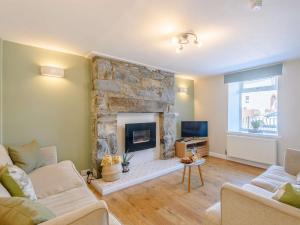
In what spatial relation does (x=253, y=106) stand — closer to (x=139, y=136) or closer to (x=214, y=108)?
(x=214, y=108)

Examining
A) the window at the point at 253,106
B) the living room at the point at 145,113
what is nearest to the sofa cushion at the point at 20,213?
the living room at the point at 145,113

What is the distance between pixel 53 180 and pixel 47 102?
135 cm

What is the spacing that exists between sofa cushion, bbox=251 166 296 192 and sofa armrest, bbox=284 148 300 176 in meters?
0.08

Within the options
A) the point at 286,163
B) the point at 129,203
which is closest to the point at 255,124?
the point at 286,163

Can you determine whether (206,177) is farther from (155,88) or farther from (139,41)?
(139,41)

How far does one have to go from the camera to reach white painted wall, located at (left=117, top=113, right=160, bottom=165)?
333 cm

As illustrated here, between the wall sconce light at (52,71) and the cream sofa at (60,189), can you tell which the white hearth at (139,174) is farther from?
the wall sconce light at (52,71)

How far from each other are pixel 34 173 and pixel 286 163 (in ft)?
10.9

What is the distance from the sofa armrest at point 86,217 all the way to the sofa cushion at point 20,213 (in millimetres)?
60

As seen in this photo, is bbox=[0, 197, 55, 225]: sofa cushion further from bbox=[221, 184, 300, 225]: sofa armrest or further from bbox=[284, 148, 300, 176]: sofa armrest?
bbox=[284, 148, 300, 176]: sofa armrest

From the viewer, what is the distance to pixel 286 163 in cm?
229

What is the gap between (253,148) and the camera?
12.1 ft

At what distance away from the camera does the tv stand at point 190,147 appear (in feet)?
13.3

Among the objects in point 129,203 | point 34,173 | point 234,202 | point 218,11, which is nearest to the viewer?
point 234,202
